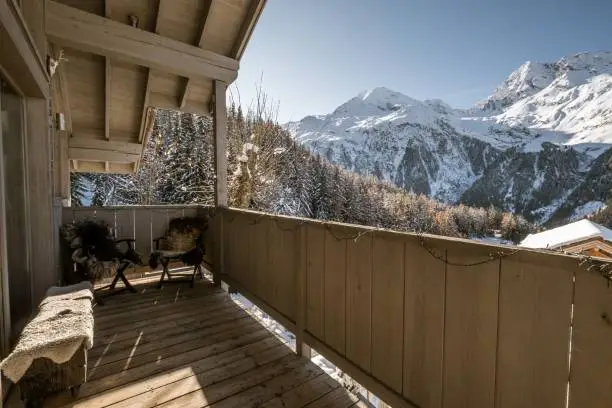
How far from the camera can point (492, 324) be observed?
1195 millimetres

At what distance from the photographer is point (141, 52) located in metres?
3.49

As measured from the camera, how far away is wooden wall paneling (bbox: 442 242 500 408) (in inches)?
47.3

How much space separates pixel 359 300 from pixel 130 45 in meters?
3.70

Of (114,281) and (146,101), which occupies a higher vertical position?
(146,101)

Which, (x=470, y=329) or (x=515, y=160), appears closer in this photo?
(x=470, y=329)

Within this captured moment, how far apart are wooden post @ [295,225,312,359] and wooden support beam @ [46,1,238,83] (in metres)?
2.79

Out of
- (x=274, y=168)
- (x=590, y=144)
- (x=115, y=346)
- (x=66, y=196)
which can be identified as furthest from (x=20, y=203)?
(x=590, y=144)

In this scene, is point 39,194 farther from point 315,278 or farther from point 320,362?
point 320,362

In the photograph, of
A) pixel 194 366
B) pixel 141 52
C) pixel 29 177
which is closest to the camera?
pixel 194 366

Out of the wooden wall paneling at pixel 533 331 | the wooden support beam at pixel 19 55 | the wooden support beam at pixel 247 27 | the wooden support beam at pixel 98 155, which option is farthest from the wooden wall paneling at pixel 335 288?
the wooden support beam at pixel 98 155

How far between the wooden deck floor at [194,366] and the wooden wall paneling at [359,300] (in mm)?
299

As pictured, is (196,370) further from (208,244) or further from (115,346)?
(208,244)

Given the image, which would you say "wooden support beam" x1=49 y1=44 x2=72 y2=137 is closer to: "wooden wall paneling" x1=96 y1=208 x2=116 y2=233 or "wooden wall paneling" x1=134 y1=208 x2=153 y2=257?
"wooden wall paneling" x1=96 y1=208 x2=116 y2=233

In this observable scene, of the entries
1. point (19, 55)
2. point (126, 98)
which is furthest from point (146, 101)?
point (19, 55)
